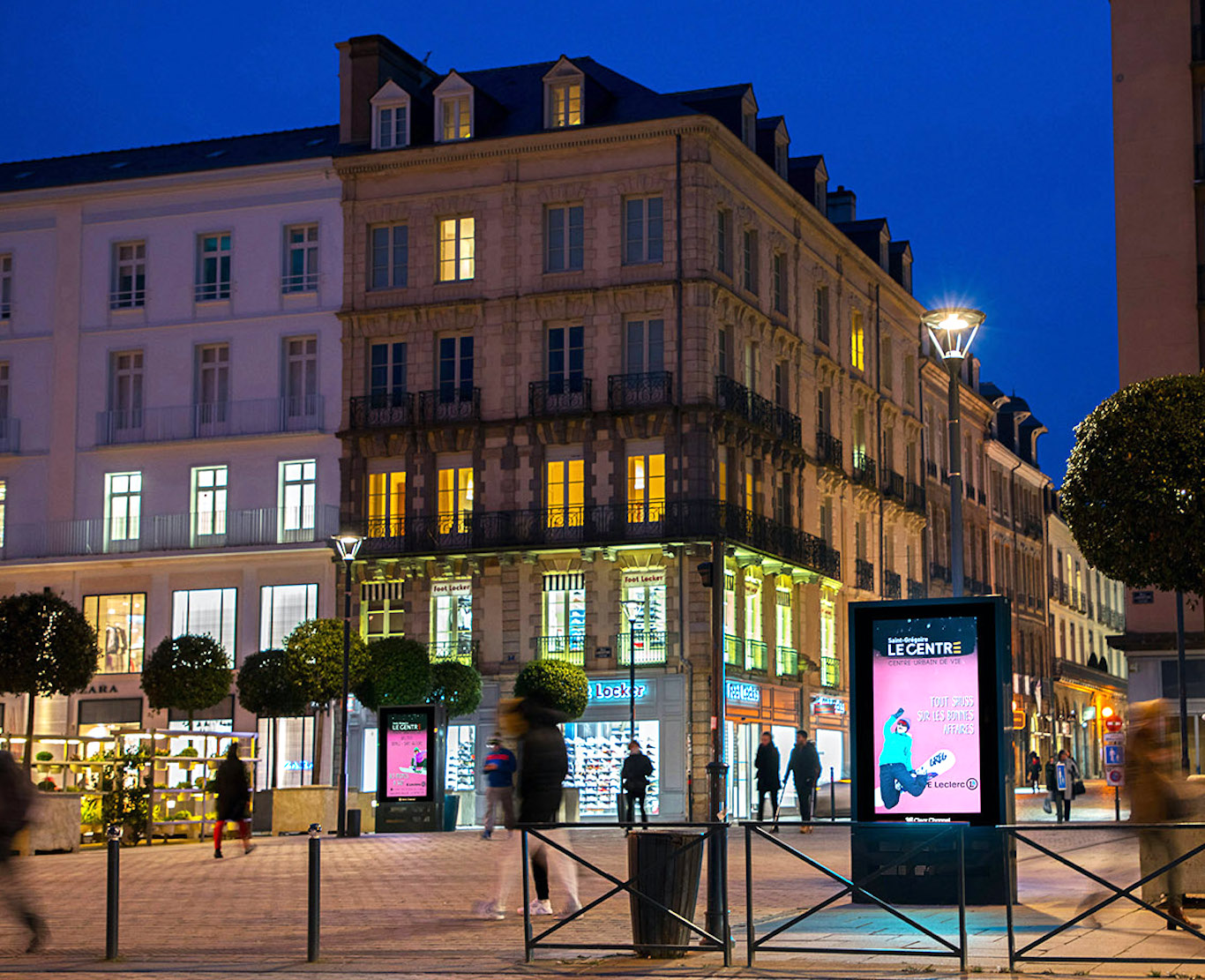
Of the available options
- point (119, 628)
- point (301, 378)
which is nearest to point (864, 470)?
point (301, 378)

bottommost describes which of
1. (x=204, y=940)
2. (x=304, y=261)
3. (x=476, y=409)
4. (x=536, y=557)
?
(x=204, y=940)

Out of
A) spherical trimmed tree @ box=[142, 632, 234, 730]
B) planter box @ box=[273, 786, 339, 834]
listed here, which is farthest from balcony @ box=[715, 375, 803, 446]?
planter box @ box=[273, 786, 339, 834]

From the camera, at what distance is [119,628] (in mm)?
50938

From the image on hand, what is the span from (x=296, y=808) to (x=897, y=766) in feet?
78.6

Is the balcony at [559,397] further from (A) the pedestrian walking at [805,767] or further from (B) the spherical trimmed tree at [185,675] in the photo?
(A) the pedestrian walking at [805,767]

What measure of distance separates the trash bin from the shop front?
107 ft

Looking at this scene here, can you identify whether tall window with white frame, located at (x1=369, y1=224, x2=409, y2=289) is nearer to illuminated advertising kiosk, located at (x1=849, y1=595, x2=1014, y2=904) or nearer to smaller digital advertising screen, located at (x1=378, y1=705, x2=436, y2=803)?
smaller digital advertising screen, located at (x1=378, y1=705, x2=436, y2=803)

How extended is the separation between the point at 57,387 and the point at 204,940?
3995 centimetres

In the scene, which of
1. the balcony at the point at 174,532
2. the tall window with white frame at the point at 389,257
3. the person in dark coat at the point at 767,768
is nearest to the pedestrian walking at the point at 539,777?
the person in dark coat at the point at 767,768

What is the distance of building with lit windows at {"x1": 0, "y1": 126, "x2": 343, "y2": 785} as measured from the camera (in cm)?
5022

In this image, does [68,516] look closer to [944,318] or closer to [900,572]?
[900,572]

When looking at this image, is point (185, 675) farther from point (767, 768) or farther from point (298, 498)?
point (767, 768)

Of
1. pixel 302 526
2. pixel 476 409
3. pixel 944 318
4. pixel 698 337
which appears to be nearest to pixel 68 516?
pixel 302 526

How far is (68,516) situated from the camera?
52062 mm
